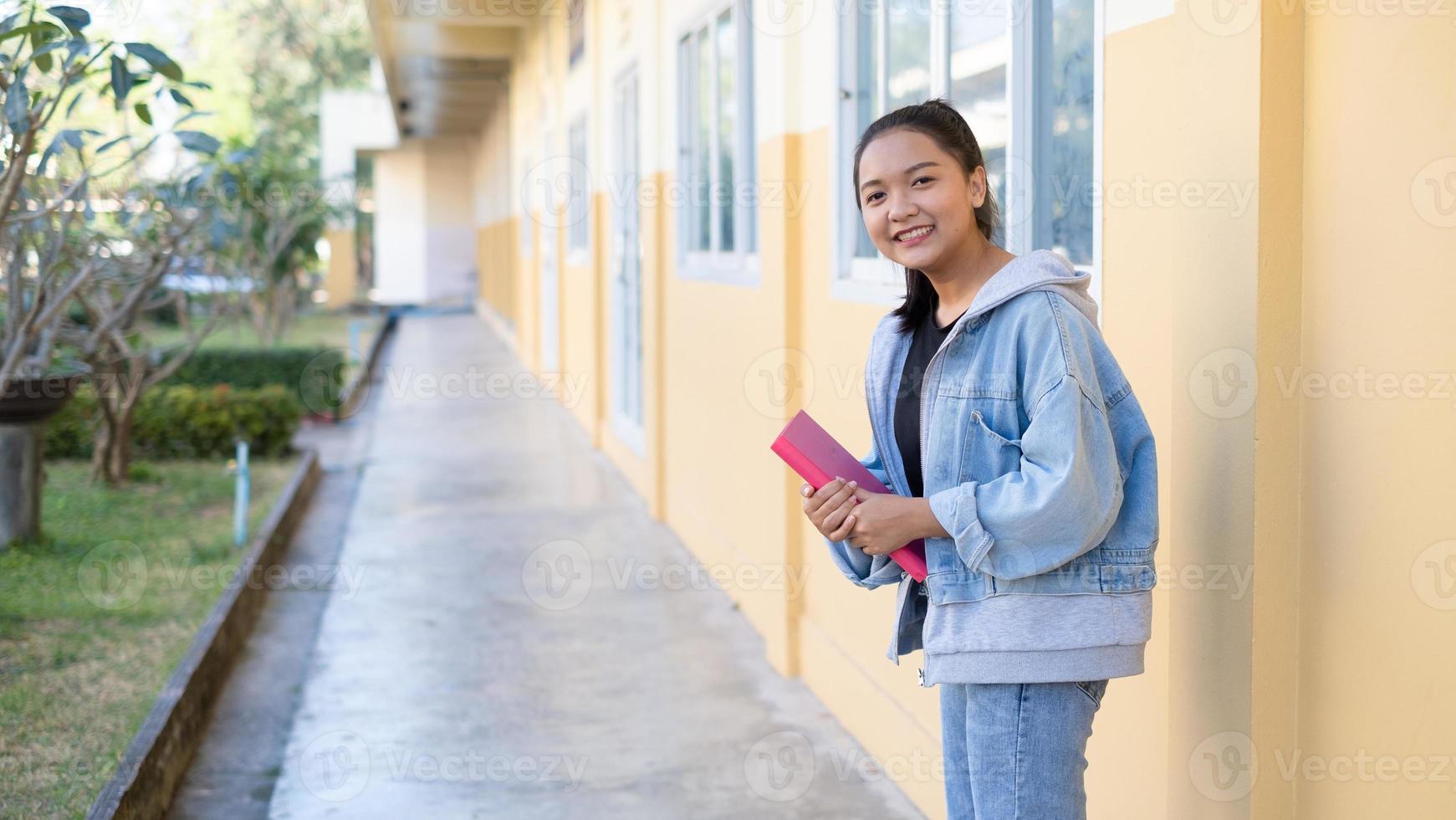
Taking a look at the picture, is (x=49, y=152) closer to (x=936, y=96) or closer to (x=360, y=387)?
(x=936, y=96)

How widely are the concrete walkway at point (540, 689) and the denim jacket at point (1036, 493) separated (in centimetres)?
187

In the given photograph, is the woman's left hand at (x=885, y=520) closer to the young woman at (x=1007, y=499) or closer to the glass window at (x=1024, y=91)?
the young woman at (x=1007, y=499)

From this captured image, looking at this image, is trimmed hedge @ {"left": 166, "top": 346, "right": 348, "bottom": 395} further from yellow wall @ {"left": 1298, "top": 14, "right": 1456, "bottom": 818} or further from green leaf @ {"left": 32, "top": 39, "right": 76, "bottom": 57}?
yellow wall @ {"left": 1298, "top": 14, "right": 1456, "bottom": 818}

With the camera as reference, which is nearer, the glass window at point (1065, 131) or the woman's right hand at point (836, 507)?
the woman's right hand at point (836, 507)

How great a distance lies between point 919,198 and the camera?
197 centimetres

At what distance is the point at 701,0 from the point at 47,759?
13.6 ft

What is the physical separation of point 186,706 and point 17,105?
178cm

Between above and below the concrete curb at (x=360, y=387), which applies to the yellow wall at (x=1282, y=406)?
above

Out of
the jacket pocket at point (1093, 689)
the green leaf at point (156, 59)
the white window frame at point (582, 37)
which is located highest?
the white window frame at point (582, 37)

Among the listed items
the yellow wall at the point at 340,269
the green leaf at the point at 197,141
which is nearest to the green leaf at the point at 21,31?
the green leaf at the point at 197,141

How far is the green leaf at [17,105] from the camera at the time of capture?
366 centimetres

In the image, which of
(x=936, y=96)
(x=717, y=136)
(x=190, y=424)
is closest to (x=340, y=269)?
(x=190, y=424)

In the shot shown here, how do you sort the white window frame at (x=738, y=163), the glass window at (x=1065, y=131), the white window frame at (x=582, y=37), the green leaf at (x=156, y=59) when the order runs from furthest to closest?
the white window frame at (x=582, y=37) < the white window frame at (x=738, y=163) < the green leaf at (x=156, y=59) < the glass window at (x=1065, y=131)

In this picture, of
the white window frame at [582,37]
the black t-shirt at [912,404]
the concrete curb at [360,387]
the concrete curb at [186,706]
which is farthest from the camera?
the concrete curb at [360,387]
